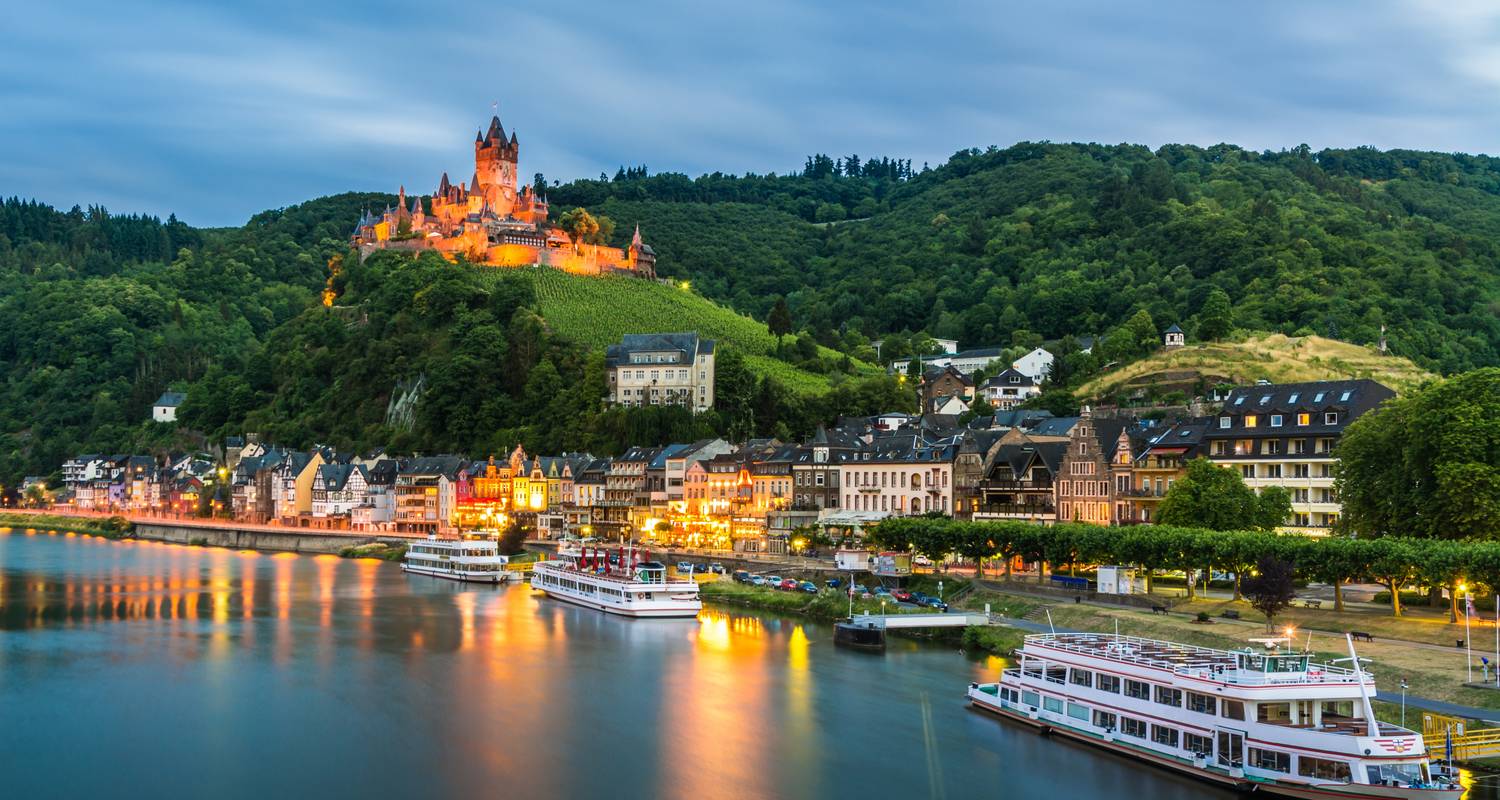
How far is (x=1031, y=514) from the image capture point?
72625 millimetres

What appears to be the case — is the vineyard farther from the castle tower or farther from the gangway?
the gangway

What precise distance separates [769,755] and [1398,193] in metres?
160

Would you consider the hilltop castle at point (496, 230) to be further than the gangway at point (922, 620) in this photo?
Yes

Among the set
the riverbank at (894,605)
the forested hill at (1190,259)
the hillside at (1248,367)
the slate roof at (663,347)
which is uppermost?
the forested hill at (1190,259)

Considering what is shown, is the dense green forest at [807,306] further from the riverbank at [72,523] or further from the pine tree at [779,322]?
the riverbank at [72,523]

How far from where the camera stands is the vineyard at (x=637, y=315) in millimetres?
126500

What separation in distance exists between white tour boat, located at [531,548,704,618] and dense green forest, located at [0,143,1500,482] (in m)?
28.7

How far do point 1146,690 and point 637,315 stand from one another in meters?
107

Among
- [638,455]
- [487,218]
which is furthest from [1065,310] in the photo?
[487,218]

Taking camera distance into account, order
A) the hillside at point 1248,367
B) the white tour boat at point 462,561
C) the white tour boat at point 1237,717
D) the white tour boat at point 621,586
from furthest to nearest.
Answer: the hillside at point 1248,367, the white tour boat at point 462,561, the white tour boat at point 621,586, the white tour boat at point 1237,717

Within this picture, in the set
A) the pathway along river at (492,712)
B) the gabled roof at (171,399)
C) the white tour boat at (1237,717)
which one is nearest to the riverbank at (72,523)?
the gabled roof at (171,399)

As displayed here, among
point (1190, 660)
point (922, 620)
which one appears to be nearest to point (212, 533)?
point (922, 620)

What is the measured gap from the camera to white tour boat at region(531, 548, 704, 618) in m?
66.2

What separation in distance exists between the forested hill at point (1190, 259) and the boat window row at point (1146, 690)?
73.8 metres
